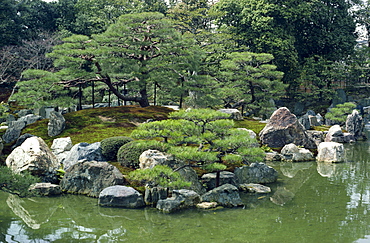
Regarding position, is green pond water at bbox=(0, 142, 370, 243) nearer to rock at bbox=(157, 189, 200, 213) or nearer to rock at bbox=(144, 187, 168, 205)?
rock at bbox=(157, 189, 200, 213)

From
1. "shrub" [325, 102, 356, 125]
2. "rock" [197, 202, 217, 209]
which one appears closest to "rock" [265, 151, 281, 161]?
"rock" [197, 202, 217, 209]

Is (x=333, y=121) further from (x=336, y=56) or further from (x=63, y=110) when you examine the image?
(x=63, y=110)

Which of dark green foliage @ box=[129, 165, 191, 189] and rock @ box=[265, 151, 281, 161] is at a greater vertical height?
dark green foliage @ box=[129, 165, 191, 189]

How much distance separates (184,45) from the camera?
2241cm

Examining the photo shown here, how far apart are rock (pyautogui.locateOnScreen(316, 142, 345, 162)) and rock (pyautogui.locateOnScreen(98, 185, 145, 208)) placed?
1109cm

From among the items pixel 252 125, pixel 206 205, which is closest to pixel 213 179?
pixel 206 205

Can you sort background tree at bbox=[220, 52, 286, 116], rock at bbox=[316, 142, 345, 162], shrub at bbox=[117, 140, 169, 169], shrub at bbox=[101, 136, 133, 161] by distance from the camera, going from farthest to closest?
background tree at bbox=[220, 52, 286, 116] < rock at bbox=[316, 142, 345, 162] < shrub at bbox=[101, 136, 133, 161] < shrub at bbox=[117, 140, 169, 169]

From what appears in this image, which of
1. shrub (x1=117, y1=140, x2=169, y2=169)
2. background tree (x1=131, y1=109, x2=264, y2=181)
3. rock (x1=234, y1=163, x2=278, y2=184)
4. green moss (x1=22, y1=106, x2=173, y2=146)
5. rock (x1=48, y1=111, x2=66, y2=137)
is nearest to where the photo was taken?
background tree (x1=131, y1=109, x2=264, y2=181)

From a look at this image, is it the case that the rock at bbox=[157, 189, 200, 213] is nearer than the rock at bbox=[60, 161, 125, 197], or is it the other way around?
the rock at bbox=[157, 189, 200, 213]

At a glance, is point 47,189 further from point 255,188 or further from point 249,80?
point 249,80

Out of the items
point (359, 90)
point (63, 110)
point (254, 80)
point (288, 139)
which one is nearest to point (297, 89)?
point (359, 90)

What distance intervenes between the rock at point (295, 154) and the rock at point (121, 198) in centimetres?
1027

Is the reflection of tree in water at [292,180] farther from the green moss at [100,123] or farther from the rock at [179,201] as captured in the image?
the green moss at [100,123]

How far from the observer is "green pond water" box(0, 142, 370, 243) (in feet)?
28.3
